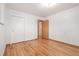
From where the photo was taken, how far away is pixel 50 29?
4.87 metres

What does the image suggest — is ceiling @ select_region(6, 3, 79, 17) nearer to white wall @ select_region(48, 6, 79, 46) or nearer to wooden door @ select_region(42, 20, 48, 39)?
white wall @ select_region(48, 6, 79, 46)

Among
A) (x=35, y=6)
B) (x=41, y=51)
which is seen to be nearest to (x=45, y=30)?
(x=35, y=6)

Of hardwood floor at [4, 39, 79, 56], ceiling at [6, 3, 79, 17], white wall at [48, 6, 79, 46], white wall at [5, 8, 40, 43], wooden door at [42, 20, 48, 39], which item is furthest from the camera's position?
wooden door at [42, 20, 48, 39]

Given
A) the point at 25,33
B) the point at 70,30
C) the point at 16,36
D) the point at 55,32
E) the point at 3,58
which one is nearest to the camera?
the point at 3,58

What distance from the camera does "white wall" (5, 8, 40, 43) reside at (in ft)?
10.5

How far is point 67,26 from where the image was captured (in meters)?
3.39

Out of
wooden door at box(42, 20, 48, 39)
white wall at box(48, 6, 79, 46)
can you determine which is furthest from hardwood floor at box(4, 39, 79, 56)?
wooden door at box(42, 20, 48, 39)

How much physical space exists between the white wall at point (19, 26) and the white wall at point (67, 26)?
1249 millimetres

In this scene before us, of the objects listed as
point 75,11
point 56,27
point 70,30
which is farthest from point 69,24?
point 56,27

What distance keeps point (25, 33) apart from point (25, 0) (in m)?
3.55

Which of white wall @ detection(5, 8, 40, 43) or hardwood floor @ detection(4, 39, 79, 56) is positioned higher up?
white wall @ detection(5, 8, 40, 43)

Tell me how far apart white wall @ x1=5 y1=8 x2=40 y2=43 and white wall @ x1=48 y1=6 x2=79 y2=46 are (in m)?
1.25

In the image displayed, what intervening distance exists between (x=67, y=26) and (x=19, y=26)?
2.22 m

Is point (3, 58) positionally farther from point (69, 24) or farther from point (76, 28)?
point (69, 24)
